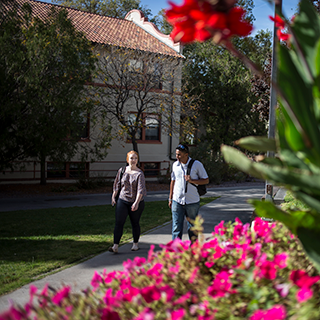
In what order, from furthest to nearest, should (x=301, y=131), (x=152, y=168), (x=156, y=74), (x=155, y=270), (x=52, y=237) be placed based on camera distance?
(x=152, y=168) → (x=156, y=74) → (x=52, y=237) → (x=155, y=270) → (x=301, y=131)

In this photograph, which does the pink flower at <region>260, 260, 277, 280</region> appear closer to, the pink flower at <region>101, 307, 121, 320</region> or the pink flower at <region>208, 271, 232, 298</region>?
the pink flower at <region>208, 271, 232, 298</region>

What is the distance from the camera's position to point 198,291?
1997 millimetres

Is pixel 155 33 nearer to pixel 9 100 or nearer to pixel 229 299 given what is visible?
pixel 9 100

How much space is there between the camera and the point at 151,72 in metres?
19.8

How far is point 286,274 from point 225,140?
992 inches

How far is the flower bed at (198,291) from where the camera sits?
165 centimetres

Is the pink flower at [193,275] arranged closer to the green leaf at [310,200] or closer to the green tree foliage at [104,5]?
the green leaf at [310,200]

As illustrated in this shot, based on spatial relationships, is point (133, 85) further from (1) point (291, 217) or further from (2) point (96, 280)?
(1) point (291, 217)

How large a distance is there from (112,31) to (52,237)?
18598 millimetres

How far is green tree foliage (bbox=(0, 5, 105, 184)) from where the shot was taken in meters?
13.3

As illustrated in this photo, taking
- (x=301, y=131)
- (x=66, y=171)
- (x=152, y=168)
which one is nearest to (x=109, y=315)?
(x=301, y=131)

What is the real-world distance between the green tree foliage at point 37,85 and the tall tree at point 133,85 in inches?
129

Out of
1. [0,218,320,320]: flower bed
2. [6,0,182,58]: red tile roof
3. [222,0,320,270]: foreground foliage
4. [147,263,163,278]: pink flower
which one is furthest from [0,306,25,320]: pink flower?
[6,0,182,58]: red tile roof

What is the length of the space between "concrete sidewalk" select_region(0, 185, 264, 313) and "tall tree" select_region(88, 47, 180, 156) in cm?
502
